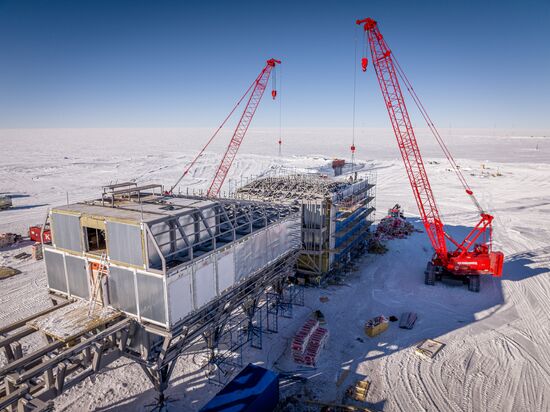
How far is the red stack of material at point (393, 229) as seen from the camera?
45844mm

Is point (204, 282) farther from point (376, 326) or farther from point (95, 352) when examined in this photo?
point (376, 326)

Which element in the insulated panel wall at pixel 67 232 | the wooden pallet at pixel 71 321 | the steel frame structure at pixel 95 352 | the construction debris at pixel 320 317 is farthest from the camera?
the construction debris at pixel 320 317

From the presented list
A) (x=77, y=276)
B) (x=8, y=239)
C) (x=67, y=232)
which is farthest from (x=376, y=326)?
(x=8, y=239)

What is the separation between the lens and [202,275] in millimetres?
16781

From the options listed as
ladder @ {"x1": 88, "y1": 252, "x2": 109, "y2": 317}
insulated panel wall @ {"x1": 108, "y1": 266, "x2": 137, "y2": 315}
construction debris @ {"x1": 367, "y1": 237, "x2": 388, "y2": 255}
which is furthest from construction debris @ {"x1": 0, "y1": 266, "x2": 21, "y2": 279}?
construction debris @ {"x1": 367, "y1": 237, "x2": 388, "y2": 255}

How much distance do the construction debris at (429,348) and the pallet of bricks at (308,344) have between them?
576 centimetres

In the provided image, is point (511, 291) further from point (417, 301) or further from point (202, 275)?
point (202, 275)

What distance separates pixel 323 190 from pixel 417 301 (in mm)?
12191

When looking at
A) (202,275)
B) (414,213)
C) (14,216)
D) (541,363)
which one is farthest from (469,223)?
(14,216)

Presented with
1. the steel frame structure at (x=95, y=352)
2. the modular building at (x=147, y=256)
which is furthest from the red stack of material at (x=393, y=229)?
the modular building at (x=147, y=256)

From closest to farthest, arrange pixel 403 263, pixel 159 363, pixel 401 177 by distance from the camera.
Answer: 1. pixel 159 363
2. pixel 403 263
3. pixel 401 177

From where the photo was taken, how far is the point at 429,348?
885 inches

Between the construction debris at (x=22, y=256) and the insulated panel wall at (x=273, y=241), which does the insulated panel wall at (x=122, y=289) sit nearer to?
the insulated panel wall at (x=273, y=241)

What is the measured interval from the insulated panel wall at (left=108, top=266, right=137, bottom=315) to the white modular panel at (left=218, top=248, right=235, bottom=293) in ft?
13.7
